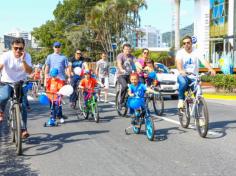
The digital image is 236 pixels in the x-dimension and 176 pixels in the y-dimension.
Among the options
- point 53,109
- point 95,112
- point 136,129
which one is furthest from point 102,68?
point 136,129

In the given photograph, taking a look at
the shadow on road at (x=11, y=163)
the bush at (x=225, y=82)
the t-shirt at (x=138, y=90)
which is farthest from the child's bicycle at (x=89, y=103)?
the bush at (x=225, y=82)

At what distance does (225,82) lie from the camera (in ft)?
66.6

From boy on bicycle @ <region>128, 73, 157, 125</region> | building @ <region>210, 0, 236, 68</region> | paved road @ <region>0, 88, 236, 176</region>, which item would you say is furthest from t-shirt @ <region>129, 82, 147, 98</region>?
building @ <region>210, 0, 236, 68</region>

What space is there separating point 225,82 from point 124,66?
34.6 feet

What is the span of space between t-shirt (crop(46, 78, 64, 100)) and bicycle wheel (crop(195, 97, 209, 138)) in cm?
350

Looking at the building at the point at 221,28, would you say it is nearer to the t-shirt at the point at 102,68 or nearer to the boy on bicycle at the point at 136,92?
the t-shirt at the point at 102,68

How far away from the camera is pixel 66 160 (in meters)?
6.49

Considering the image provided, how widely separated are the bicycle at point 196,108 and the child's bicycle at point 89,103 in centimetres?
242

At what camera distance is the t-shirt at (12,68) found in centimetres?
717

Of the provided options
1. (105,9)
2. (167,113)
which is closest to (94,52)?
(105,9)

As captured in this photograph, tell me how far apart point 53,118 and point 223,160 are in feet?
16.0

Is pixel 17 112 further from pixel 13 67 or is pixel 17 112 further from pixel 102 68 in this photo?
pixel 102 68

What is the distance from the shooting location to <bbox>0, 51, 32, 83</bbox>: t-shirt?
7168mm

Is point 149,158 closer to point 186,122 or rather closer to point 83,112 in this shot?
point 186,122
